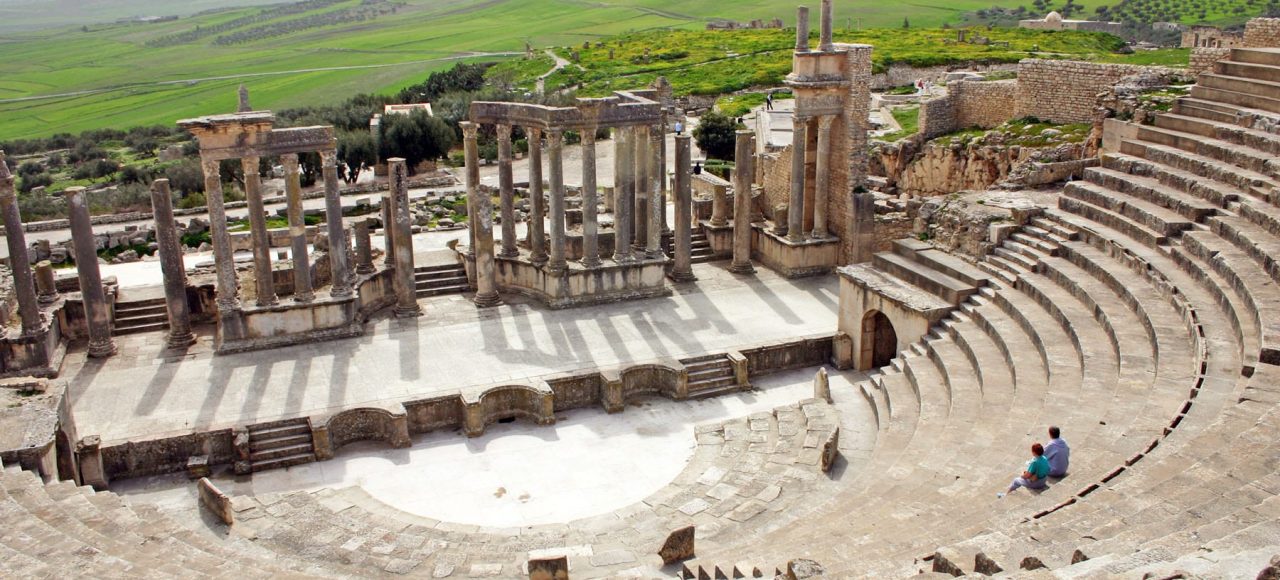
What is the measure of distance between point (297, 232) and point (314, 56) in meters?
112

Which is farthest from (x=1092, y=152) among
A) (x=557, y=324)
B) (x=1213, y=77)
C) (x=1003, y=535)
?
(x=1003, y=535)

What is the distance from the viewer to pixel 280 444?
19594 millimetres

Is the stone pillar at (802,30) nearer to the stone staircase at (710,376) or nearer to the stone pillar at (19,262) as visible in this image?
the stone staircase at (710,376)

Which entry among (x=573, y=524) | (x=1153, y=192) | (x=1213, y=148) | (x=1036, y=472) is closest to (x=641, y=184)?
(x=1153, y=192)

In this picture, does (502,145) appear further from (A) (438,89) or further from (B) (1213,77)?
(A) (438,89)

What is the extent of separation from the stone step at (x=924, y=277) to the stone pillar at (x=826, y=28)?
18.1ft

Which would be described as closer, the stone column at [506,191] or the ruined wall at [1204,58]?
the stone column at [506,191]

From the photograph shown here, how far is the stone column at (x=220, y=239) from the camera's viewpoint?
893 inches

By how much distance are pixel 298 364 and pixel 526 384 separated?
5243 millimetres

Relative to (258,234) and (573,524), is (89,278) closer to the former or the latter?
(258,234)

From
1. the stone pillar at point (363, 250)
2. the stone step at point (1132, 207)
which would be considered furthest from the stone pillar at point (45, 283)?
the stone step at point (1132, 207)

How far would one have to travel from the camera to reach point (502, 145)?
85.4 ft

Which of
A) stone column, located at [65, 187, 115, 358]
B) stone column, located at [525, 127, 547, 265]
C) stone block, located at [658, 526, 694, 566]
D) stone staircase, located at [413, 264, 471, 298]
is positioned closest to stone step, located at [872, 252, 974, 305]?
stone column, located at [525, 127, 547, 265]

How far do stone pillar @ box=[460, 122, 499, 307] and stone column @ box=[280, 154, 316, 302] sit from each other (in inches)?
155
